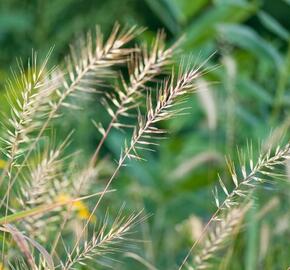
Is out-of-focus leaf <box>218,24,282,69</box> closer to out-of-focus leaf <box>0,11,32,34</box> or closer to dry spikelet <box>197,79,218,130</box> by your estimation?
dry spikelet <box>197,79,218,130</box>

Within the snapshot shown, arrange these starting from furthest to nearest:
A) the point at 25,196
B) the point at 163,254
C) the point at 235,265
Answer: the point at 163,254, the point at 235,265, the point at 25,196

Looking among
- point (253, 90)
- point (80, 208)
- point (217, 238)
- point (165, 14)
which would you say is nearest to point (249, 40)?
point (253, 90)

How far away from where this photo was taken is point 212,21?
12.4ft

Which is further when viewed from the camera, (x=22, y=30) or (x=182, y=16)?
(x=22, y=30)

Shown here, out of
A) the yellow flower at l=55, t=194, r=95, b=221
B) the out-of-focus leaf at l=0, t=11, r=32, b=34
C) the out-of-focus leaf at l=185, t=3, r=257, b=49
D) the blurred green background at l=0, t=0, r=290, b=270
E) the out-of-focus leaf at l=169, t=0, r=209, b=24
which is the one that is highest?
the out-of-focus leaf at l=0, t=11, r=32, b=34

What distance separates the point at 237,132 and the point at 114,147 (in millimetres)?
504

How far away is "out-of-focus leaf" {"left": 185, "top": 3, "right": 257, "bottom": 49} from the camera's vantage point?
3.73m

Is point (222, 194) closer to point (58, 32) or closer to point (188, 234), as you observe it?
point (188, 234)

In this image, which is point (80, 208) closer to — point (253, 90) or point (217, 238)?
point (217, 238)

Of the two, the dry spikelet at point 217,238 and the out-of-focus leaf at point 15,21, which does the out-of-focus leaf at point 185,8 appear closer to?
the out-of-focus leaf at point 15,21

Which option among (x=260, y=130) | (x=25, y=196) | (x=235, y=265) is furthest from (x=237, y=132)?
(x=25, y=196)

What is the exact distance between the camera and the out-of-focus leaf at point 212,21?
3.73 meters

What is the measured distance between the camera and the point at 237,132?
3.73 m

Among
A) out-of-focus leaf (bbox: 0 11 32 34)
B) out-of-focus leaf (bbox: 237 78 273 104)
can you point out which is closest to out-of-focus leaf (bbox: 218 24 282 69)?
out-of-focus leaf (bbox: 237 78 273 104)
